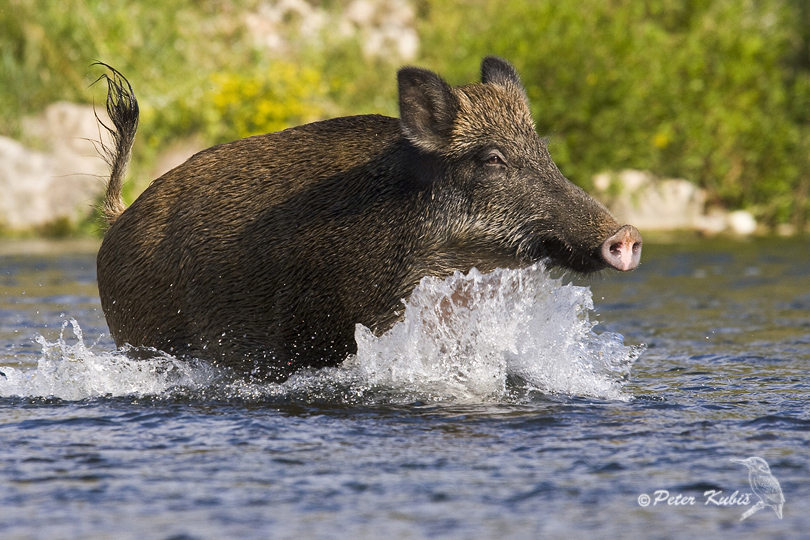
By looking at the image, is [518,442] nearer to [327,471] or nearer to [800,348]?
[327,471]

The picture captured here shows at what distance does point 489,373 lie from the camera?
572 cm

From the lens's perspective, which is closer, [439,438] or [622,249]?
[439,438]

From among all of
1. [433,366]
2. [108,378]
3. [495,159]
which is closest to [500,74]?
[495,159]

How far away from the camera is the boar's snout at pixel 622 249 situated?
206 inches

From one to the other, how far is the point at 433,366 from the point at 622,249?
113 cm

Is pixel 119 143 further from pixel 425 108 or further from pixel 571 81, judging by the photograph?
pixel 571 81

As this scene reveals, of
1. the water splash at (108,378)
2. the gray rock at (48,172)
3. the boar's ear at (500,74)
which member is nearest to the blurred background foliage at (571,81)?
the gray rock at (48,172)

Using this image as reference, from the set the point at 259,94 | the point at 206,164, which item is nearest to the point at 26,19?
the point at 259,94

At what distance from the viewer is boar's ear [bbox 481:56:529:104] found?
20.6 feet

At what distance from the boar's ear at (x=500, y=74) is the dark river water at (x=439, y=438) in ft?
3.81

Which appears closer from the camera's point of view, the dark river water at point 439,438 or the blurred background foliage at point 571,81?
the dark river water at point 439,438

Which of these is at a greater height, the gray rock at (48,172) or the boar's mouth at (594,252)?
the gray rock at (48,172)

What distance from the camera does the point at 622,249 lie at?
527 cm

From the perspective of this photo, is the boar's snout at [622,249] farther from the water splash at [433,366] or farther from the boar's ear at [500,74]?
the boar's ear at [500,74]
